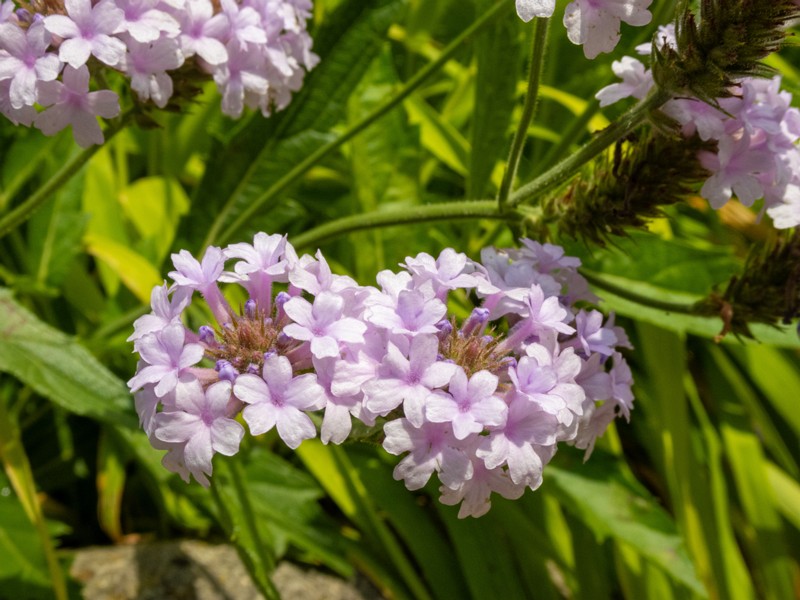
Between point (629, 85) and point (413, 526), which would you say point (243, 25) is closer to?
point (629, 85)

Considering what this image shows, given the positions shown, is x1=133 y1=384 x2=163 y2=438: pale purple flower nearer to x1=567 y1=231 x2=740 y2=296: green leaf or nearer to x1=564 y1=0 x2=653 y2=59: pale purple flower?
x1=564 y1=0 x2=653 y2=59: pale purple flower

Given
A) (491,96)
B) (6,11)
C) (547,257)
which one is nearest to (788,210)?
(547,257)

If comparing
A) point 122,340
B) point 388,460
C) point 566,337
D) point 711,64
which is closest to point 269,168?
point 122,340

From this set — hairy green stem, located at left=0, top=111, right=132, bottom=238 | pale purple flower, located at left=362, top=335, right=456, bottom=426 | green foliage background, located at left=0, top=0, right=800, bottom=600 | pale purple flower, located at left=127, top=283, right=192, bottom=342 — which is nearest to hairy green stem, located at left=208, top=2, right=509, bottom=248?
green foliage background, located at left=0, top=0, right=800, bottom=600

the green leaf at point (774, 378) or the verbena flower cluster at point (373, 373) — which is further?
the green leaf at point (774, 378)

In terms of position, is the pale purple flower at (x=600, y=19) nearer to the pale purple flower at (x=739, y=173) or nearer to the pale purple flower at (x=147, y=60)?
the pale purple flower at (x=739, y=173)

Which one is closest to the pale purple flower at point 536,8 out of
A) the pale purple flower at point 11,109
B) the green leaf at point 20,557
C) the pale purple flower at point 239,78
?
the pale purple flower at point 239,78

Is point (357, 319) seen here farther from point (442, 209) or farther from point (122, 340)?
point (122, 340)
